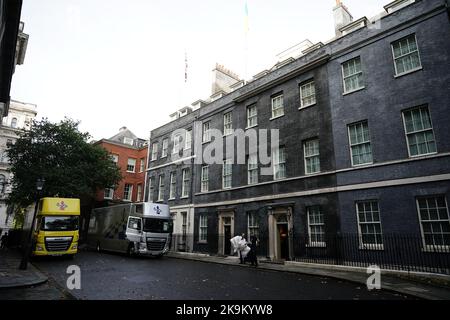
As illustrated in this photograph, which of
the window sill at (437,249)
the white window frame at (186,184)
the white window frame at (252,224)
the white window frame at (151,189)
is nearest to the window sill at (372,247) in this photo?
the window sill at (437,249)

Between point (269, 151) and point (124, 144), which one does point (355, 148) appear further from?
point (124, 144)

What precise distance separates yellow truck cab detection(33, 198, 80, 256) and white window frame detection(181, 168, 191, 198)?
9.56m

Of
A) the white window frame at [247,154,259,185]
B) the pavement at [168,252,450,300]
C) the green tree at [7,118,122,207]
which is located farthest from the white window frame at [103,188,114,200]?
the pavement at [168,252,450,300]

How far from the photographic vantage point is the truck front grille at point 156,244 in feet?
59.3

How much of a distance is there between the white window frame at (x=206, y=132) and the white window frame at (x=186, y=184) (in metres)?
3.18

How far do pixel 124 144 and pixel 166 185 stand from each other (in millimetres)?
12895

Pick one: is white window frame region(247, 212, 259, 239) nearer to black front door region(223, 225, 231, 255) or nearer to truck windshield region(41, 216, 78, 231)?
black front door region(223, 225, 231, 255)

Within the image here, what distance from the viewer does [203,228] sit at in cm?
2283

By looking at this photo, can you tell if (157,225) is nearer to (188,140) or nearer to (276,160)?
(276,160)

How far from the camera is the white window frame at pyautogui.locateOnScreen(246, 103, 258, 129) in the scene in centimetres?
2058

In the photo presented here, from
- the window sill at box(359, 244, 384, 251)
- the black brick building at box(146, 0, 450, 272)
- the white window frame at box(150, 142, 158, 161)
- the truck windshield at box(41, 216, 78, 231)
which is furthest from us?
the white window frame at box(150, 142, 158, 161)

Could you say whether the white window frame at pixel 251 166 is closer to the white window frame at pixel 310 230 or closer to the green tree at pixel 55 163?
the white window frame at pixel 310 230

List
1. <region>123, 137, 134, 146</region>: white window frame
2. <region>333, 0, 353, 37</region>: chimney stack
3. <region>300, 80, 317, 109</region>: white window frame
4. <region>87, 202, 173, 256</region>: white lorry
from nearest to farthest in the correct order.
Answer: <region>300, 80, 317, 109</region>: white window frame
<region>87, 202, 173, 256</region>: white lorry
<region>333, 0, 353, 37</region>: chimney stack
<region>123, 137, 134, 146</region>: white window frame

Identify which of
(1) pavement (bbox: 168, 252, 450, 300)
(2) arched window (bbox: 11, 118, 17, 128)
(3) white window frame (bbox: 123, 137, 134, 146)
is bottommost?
(1) pavement (bbox: 168, 252, 450, 300)
